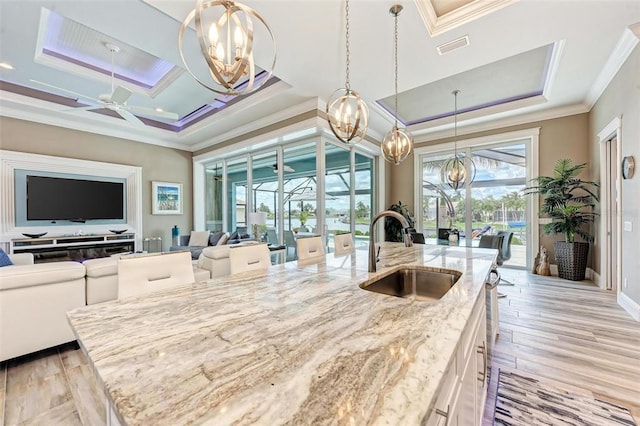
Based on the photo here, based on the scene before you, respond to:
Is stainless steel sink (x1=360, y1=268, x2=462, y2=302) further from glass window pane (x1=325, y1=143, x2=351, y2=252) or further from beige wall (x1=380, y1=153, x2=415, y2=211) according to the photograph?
beige wall (x1=380, y1=153, x2=415, y2=211)

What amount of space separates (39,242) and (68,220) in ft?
2.21

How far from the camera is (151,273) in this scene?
4.95 feet

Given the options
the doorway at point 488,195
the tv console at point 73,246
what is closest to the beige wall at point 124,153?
the tv console at point 73,246

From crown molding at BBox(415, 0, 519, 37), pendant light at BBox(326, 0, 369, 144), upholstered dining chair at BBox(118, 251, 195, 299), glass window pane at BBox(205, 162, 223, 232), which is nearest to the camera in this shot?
upholstered dining chair at BBox(118, 251, 195, 299)

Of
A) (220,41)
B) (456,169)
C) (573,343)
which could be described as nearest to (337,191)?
(456,169)

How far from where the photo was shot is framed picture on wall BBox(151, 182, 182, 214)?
654 cm

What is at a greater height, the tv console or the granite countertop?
the granite countertop

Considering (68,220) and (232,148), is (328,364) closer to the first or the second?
(232,148)

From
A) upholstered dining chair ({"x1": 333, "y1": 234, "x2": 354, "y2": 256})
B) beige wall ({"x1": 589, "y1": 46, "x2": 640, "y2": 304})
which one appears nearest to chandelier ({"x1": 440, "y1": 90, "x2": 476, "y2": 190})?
beige wall ({"x1": 589, "y1": 46, "x2": 640, "y2": 304})

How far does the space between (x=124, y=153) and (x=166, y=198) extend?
1.29m

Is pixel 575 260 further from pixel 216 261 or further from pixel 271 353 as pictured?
pixel 271 353

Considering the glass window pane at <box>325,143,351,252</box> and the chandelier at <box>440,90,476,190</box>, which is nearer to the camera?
the chandelier at <box>440,90,476,190</box>

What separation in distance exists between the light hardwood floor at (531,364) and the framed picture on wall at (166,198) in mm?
4668

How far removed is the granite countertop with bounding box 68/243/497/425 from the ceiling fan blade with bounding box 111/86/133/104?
11.5 ft
